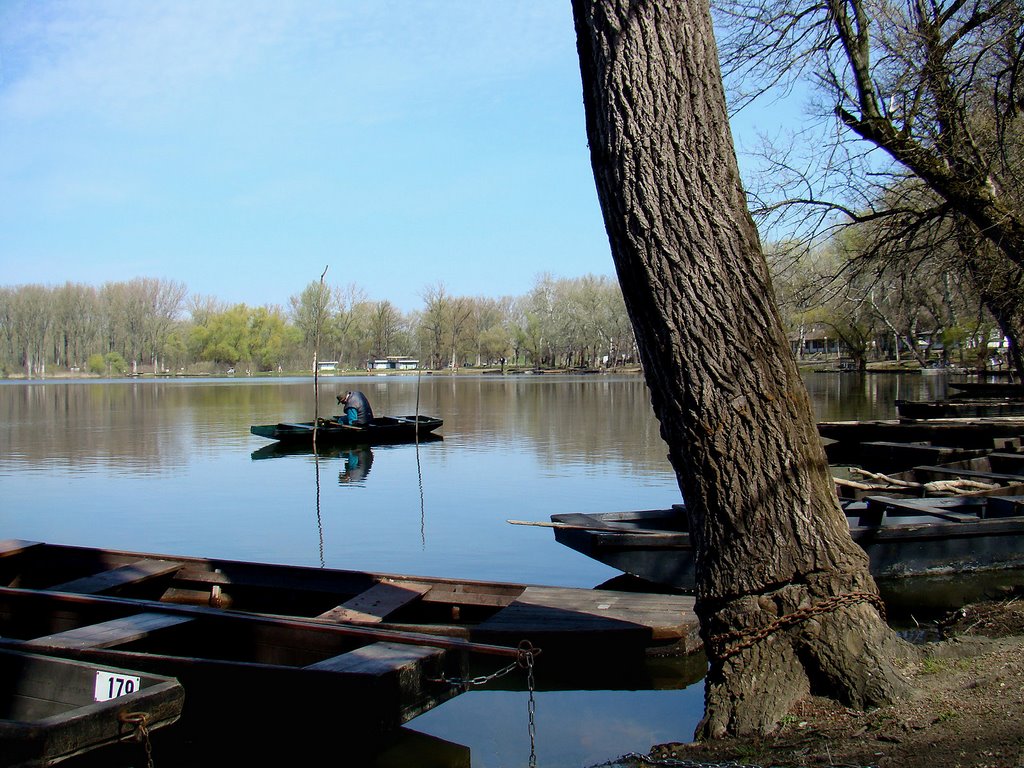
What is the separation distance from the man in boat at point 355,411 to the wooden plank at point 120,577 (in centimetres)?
1787

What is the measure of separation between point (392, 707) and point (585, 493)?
38.3 ft

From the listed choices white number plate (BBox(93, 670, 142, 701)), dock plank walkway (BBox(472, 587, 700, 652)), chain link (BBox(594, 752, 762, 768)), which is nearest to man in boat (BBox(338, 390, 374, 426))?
dock plank walkway (BBox(472, 587, 700, 652))

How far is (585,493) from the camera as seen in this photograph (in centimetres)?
1634

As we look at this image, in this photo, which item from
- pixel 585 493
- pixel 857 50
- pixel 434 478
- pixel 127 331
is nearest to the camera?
pixel 857 50

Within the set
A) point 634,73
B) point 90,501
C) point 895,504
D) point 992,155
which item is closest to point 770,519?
point 634,73

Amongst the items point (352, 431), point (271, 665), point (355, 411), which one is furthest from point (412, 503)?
point (271, 665)

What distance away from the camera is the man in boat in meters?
26.3

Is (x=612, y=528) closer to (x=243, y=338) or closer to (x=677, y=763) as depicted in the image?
(x=677, y=763)

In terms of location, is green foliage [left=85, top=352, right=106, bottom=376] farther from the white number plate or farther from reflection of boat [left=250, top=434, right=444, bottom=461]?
the white number plate

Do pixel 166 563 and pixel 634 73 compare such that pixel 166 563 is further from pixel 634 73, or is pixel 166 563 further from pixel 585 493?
pixel 585 493

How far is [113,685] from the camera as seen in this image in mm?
4668

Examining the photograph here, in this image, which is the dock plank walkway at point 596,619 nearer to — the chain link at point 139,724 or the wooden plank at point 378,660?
Result: the wooden plank at point 378,660

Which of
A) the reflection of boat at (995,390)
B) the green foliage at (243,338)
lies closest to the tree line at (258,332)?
the green foliage at (243,338)

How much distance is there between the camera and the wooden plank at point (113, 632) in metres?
5.59
